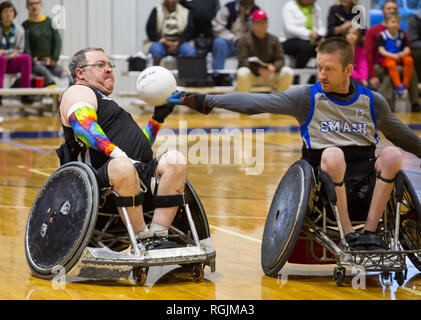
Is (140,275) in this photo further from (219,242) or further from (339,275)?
(219,242)

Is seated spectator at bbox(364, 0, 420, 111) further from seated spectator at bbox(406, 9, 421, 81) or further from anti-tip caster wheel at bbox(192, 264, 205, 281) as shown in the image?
anti-tip caster wheel at bbox(192, 264, 205, 281)

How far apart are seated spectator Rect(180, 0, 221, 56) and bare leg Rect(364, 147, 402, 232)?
31.8ft

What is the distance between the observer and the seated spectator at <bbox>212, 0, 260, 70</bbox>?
14094mm

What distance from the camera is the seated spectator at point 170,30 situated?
45.1ft

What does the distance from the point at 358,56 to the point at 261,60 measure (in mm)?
1578

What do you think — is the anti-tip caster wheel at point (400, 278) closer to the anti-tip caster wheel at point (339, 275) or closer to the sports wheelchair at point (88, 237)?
the anti-tip caster wheel at point (339, 275)

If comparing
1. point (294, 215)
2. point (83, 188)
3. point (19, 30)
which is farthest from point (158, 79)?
point (19, 30)

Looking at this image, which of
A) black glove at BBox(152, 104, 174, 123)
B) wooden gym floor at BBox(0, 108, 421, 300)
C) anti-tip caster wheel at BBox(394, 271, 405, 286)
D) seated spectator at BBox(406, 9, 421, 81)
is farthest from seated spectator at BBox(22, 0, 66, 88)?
anti-tip caster wheel at BBox(394, 271, 405, 286)

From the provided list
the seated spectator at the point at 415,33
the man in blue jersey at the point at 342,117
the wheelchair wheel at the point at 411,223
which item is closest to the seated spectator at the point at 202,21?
the seated spectator at the point at 415,33

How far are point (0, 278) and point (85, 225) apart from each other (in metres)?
0.62

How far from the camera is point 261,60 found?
13805mm

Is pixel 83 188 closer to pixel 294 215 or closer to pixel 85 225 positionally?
pixel 85 225

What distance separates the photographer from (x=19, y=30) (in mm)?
13031

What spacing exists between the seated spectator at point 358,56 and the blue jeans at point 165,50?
99.2 inches
